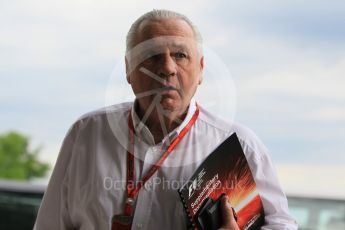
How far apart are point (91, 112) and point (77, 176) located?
0.14 meters

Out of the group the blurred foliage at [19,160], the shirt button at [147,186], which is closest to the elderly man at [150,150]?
the shirt button at [147,186]

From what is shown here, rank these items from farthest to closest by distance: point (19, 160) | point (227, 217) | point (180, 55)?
point (19, 160), point (180, 55), point (227, 217)

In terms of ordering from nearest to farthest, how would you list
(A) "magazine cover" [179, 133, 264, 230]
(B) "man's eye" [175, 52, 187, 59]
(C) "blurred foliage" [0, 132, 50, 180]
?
(A) "magazine cover" [179, 133, 264, 230], (B) "man's eye" [175, 52, 187, 59], (C) "blurred foliage" [0, 132, 50, 180]

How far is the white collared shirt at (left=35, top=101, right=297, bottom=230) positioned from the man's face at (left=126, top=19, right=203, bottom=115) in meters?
0.05

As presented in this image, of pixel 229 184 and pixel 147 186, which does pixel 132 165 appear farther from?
pixel 229 184

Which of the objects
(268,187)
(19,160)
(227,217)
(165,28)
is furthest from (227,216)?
(19,160)

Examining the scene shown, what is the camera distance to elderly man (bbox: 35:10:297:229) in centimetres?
→ 97

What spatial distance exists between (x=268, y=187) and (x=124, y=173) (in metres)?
0.26

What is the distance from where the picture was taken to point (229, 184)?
918mm

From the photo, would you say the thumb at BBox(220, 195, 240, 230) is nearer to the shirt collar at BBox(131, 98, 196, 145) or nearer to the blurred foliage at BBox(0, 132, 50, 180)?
the shirt collar at BBox(131, 98, 196, 145)

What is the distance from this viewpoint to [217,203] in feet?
2.96

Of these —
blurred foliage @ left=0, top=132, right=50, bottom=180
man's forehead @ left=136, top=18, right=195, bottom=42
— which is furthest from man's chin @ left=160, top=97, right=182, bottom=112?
blurred foliage @ left=0, top=132, right=50, bottom=180

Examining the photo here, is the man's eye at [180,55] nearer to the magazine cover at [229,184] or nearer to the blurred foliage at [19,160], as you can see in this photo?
the magazine cover at [229,184]

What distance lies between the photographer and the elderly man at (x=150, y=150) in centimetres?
97
